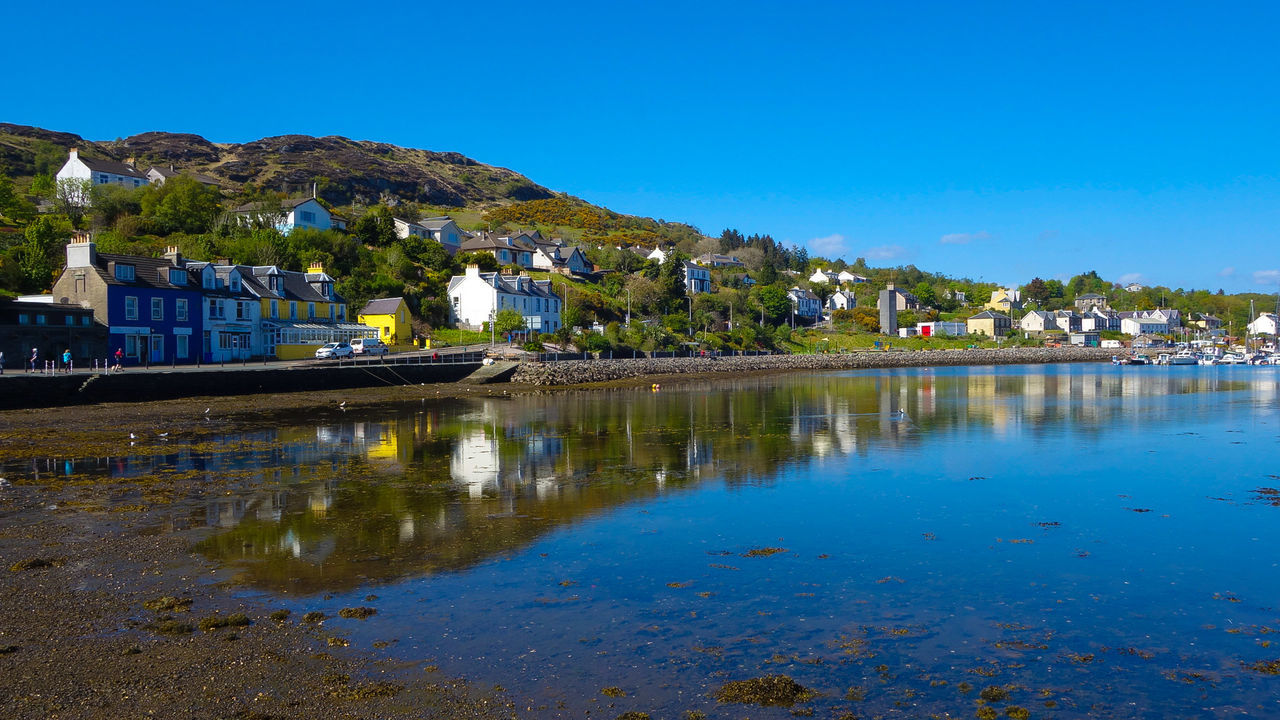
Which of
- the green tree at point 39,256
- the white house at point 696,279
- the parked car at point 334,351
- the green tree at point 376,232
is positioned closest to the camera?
the parked car at point 334,351

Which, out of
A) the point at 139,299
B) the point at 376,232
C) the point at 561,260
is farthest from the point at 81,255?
the point at 561,260

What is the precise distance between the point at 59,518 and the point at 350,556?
6860 millimetres

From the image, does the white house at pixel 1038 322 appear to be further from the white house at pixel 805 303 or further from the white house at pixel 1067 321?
the white house at pixel 805 303

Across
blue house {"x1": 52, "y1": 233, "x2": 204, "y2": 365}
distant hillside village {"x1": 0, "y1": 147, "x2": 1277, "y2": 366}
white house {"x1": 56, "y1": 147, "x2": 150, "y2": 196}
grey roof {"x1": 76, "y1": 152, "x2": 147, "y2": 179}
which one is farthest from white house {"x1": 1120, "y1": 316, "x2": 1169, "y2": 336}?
grey roof {"x1": 76, "y1": 152, "x2": 147, "y2": 179}

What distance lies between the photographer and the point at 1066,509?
57.6ft

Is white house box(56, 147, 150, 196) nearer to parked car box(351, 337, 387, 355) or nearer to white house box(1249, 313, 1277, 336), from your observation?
parked car box(351, 337, 387, 355)

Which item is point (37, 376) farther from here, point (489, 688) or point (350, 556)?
point (489, 688)

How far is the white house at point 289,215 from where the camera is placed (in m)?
87.3

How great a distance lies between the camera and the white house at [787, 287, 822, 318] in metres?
127

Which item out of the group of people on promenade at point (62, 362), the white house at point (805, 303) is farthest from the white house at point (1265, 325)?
the group of people on promenade at point (62, 362)

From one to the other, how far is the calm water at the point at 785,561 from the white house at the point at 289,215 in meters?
66.3

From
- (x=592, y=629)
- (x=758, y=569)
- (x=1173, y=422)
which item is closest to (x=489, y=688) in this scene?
(x=592, y=629)

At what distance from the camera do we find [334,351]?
56.4 m

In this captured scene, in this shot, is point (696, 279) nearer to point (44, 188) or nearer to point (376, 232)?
point (376, 232)
